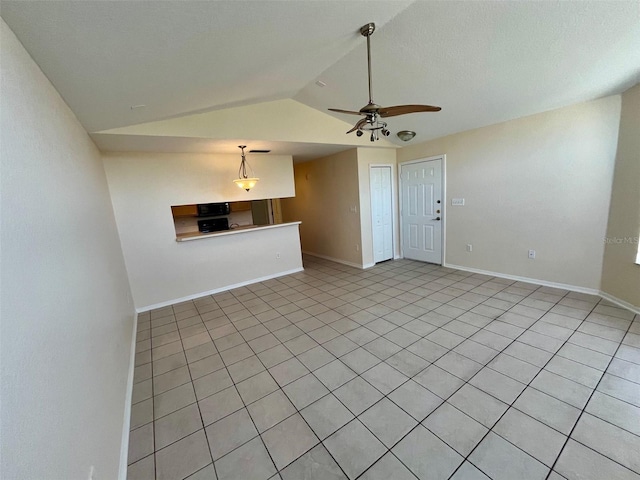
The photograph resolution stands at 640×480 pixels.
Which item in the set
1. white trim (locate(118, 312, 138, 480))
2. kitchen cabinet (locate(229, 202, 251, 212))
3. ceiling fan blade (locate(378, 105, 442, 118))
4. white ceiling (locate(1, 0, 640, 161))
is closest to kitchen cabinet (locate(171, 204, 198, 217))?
kitchen cabinet (locate(229, 202, 251, 212))

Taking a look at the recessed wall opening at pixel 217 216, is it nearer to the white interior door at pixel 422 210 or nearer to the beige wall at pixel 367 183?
the beige wall at pixel 367 183

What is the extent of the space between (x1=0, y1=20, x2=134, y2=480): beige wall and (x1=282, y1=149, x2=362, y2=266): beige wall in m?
4.09

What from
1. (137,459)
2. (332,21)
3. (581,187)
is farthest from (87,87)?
(581,187)

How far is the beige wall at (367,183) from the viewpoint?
5.01 meters

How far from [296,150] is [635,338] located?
15.3ft

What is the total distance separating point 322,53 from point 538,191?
3429 mm

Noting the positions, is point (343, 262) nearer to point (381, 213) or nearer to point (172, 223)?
point (381, 213)

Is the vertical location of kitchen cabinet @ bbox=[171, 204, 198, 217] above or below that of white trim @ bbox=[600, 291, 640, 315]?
above

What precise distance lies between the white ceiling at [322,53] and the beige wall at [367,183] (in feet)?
5.19

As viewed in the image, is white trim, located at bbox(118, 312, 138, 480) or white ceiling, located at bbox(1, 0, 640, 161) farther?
white trim, located at bbox(118, 312, 138, 480)

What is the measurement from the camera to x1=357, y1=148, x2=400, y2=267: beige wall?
5.01m

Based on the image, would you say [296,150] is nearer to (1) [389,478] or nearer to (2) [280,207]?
(2) [280,207]

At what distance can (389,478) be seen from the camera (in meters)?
1.46

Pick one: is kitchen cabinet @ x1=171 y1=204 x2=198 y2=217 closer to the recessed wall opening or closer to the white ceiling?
the recessed wall opening
